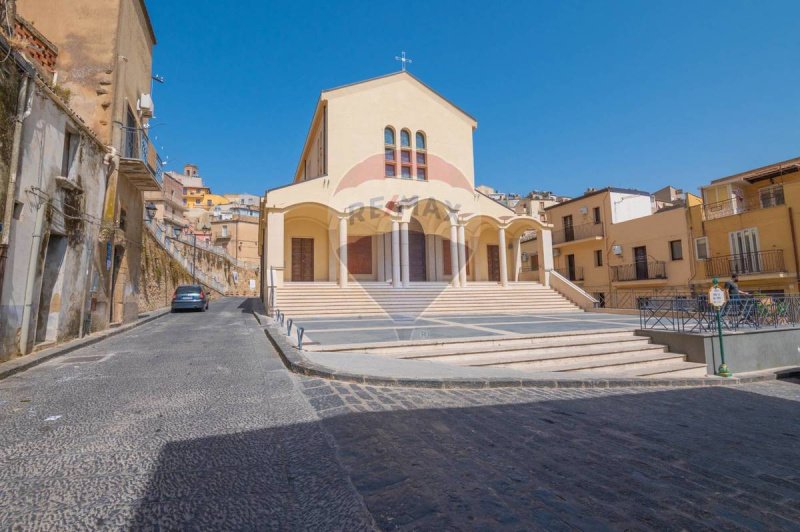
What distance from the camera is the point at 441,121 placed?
23766mm

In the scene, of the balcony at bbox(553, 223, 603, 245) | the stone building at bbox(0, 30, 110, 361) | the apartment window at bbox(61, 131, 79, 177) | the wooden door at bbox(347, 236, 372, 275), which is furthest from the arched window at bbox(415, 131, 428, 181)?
the apartment window at bbox(61, 131, 79, 177)

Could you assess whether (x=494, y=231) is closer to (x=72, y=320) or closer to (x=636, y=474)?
(x=72, y=320)

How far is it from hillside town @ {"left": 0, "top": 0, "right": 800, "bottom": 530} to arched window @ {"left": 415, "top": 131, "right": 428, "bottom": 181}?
2.44m

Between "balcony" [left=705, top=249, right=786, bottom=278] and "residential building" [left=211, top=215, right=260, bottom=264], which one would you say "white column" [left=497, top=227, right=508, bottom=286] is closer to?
"balcony" [left=705, top=249, right=786, bottom=278]

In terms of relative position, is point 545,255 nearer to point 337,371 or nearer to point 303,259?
Result: point 303,259

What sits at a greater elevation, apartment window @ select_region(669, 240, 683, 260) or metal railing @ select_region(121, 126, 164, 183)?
metal railing @ select_region(121, 126, 164, 183)

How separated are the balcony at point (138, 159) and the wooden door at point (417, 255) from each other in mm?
13324

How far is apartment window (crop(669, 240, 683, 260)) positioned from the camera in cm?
2143

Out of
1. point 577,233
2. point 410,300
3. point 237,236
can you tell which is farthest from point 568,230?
point 237,236

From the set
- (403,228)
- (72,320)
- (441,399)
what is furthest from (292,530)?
(403,228)

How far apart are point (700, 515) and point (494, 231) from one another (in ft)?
76.6

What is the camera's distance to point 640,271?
76.1 ft

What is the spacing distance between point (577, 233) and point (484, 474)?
2777 cm

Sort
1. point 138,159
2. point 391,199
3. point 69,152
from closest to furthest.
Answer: point 69,152, point 138,159, point 391,199
